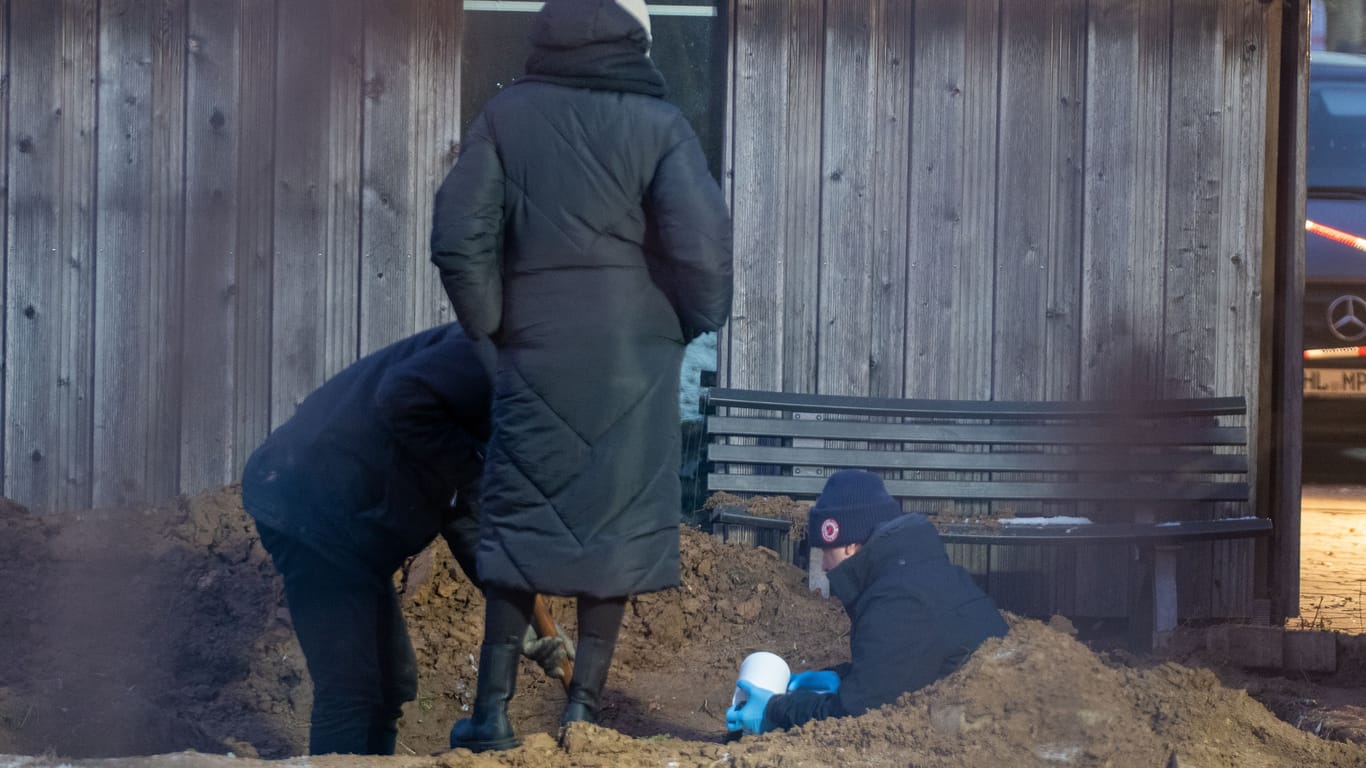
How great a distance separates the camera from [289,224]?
5.67 meters

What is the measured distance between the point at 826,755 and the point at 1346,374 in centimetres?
697

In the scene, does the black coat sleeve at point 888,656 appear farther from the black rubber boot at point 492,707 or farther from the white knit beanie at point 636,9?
the white knit beanie at point 636,9

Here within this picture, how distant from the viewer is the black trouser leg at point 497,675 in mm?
2971

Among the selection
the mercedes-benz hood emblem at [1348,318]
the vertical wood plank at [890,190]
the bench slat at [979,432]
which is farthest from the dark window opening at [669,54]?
the mercedes-benz hood emblem at [1348,318]

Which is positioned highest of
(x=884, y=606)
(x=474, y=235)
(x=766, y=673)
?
(x=474, y=235)

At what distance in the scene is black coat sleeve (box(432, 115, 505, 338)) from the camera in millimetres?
3002

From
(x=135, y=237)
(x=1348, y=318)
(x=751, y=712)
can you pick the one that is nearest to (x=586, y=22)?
(x=751, y=712)

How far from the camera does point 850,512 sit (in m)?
3.36

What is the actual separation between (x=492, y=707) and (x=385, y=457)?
2.14 ft

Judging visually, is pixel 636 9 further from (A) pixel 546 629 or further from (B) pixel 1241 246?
(B) pixel 1241 246

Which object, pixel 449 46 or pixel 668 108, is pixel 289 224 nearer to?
pixel 449 46

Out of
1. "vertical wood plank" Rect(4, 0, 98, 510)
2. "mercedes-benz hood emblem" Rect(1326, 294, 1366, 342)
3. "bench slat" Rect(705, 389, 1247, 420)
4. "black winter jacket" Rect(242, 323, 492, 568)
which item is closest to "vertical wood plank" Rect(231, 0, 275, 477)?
"vertical wood plank" Rect(4, 0, 98, 510)

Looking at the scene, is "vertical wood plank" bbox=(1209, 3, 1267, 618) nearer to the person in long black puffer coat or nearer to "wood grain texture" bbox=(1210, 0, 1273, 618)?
"wood grain texture" bbox=(1210, 0, 1273, 618)

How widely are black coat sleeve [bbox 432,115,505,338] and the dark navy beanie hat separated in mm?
915
